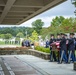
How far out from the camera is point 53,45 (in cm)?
1850

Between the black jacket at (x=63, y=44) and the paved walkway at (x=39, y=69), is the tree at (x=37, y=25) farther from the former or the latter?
the paved walkway at (x=39, y=69)

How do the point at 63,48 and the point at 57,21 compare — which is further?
the point at 57,21

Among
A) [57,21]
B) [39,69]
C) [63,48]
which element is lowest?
[39,69]

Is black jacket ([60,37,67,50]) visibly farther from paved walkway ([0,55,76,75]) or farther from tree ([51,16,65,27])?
tree ([51,16,65,27])

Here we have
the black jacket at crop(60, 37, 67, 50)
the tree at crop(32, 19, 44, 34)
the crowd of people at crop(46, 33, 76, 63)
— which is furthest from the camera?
the tree at crop(32, 19, 44, 34)

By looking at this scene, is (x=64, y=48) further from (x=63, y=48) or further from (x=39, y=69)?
(x=39, y=69)

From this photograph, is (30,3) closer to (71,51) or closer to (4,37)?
(71,51)

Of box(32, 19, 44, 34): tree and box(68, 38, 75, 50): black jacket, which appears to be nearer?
box(68, 38, 75, 50): black jacket

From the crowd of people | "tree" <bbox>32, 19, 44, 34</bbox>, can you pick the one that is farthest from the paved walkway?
"tree" <bbox>32, 19, 44, 34</bbox>

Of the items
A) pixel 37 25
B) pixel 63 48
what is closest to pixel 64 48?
pixel 63 48

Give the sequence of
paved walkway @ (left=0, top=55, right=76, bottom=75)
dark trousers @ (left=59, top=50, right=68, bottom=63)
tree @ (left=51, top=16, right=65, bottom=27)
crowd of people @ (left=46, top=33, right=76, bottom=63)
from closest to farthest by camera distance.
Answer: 1. paved walkway @ (left=0, top=55, right=76, bottom=75)
2. crowd of people @ (left=46, top=33, right=76, bottom=63)
3. dark trousers @ (left=59, top=50, right=68, bottom=63)
4. tree @ (left=51, top=16, right=65, bottom=27)

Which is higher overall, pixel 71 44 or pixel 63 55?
pixel 71 44

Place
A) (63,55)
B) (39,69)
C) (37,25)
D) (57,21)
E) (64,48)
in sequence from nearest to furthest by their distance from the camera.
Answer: (39,69) → (64,48) → (63,55) → (57,21) → (37,25)

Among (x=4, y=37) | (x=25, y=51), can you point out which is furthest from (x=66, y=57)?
(x=4, y=37)
